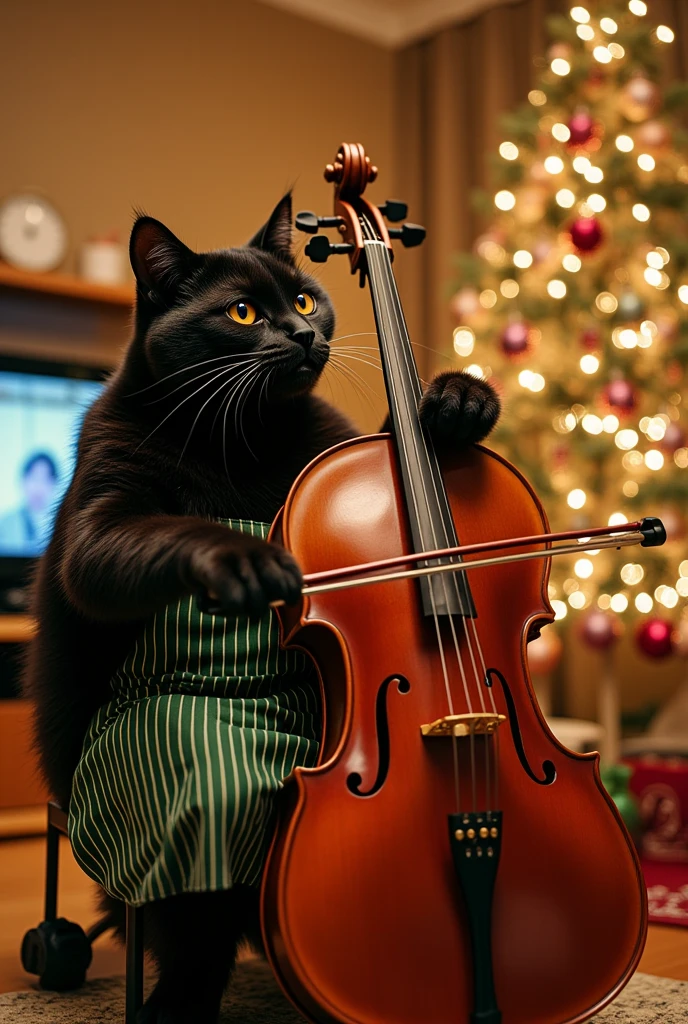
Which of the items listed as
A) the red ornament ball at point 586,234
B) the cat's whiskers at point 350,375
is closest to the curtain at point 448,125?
the red ornament ball at point 586,234

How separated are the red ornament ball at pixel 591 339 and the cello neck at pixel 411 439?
1.61m

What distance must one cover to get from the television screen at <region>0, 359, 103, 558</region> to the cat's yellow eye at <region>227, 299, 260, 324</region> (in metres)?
1.87

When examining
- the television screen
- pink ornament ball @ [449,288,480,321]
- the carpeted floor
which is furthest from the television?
the carpeted floor

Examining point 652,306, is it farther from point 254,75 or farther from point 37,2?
point 37,2

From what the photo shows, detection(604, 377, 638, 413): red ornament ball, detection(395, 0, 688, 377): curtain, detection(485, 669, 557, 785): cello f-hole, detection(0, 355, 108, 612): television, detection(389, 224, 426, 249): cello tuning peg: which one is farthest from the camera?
detection(395, 0, 688, 377): curtain

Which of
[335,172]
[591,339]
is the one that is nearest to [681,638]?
[591,339]

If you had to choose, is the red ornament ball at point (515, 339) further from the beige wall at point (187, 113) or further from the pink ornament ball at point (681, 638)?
the pink ornament ball at point (681, 638)

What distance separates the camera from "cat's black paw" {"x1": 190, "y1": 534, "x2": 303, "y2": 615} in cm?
70

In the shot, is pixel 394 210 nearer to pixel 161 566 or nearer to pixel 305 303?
pixel 305 303

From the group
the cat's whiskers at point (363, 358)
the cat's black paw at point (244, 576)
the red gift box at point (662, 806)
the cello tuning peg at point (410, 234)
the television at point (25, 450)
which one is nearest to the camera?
the cat's black paw at point (244, 576)

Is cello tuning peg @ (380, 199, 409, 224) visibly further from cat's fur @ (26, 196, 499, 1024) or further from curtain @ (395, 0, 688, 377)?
curtain @ (395, 0, 688, 377)

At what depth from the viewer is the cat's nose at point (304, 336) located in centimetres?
100

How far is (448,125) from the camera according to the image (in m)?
3.82

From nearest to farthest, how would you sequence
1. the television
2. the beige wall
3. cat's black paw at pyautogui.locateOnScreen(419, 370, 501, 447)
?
cat's black paw at pyautogui.locateOnScreen(419, 370, 501, 447) → the television → the beige wall
